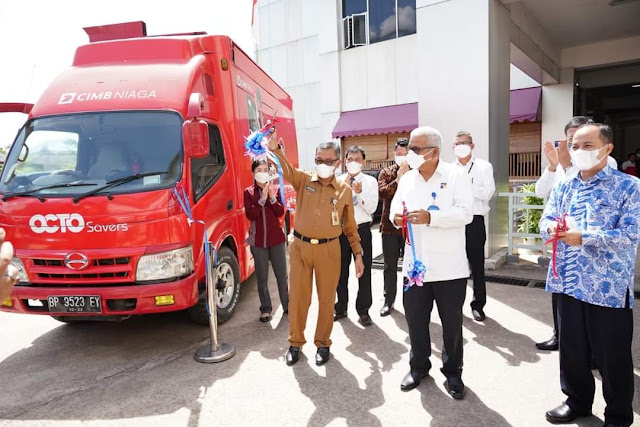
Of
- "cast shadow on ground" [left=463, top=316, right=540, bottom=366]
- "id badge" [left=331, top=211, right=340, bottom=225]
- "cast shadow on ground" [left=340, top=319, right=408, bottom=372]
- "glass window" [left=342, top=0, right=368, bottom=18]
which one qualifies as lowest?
"cast shadow on ground" [left=463, top=316, right=540, bottom=366]

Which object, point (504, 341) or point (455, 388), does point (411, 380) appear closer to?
point (455, 388)

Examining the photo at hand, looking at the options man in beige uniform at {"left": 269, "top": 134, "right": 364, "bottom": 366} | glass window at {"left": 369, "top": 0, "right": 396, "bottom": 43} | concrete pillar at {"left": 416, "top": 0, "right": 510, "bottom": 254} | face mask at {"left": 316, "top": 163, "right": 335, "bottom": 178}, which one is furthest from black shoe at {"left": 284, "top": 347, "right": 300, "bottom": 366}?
glass window at {"left": 369, "top": 0, "right": 396, "bottom": 43}

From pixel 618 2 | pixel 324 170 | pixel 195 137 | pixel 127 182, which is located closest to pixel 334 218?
pixel 324 170

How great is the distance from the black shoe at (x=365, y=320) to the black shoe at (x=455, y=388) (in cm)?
152

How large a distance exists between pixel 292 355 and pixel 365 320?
116cm

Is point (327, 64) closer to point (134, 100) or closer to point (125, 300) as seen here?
point (134, 100)

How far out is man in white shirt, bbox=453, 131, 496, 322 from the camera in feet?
15.7

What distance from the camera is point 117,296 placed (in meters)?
3.87

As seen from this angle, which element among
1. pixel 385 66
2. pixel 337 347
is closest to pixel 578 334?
pixel 337 347

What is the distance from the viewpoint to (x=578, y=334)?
2.89 meters

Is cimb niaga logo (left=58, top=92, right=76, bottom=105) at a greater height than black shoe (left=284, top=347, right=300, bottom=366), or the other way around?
cimb niaga logo (left=58, top=92, right=76, bottom=105)

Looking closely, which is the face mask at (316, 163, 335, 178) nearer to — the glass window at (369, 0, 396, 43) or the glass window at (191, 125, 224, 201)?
the glass window at (191, 125, 224, 201)

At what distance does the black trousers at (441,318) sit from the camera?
10.7ft

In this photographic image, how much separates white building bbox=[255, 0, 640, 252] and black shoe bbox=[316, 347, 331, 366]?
4.02 meters
